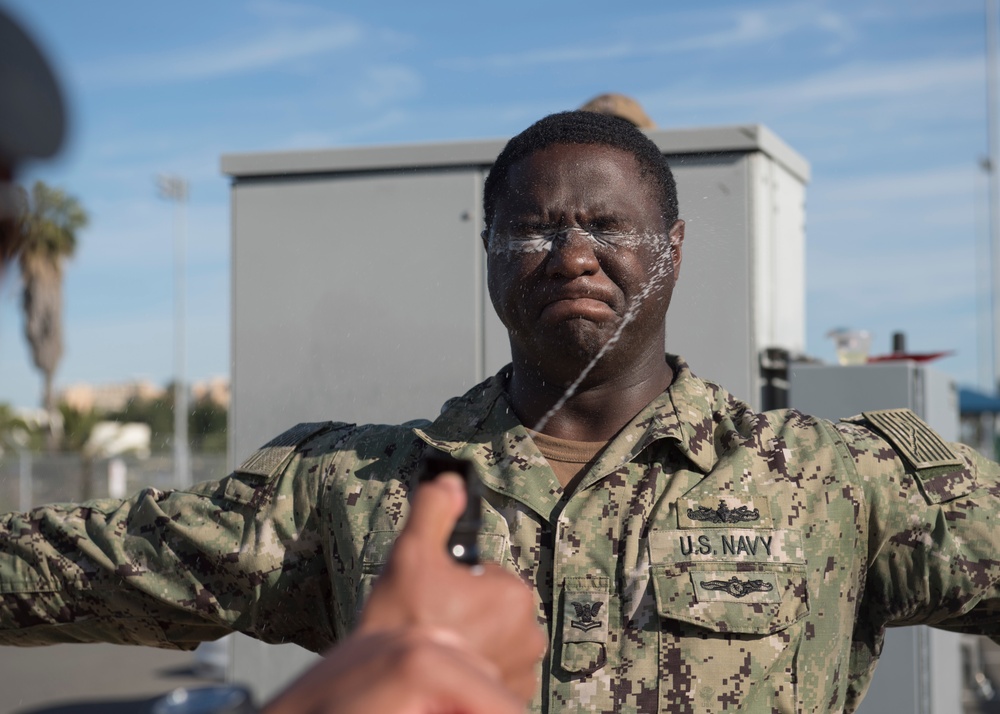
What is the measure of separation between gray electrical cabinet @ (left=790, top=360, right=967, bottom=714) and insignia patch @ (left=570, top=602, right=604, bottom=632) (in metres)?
1.94

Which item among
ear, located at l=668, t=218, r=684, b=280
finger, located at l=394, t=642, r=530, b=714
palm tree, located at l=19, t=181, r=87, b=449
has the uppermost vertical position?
ear, located at l=668, t=218, r=684, b=280

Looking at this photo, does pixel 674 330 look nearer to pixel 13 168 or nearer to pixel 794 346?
pixel 794 346

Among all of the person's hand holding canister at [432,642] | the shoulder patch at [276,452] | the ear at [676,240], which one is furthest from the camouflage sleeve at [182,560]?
the person's hand holding canister at [432,642]

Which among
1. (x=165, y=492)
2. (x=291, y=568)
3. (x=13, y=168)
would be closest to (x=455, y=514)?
(x=13, y=168)

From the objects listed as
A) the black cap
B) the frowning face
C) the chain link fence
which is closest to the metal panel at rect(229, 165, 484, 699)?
the frowning face

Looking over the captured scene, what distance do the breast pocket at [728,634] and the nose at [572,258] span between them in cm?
51

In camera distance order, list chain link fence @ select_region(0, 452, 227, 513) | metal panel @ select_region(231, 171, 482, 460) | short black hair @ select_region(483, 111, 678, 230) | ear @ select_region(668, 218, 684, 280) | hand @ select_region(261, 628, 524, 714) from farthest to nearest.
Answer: chain link fence @ select_region(0, 452, 227, 513), metal panel @ select_region(231, 171, 482, 460), ear @ select_region(668, 218, 684, 280), short black hair @ select_region(483, 111, 678, 230), hand @ select_region(261, 628, 524, 714)

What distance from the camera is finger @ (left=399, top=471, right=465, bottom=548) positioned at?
33.8 inches

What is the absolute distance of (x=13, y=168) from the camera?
0.55 m

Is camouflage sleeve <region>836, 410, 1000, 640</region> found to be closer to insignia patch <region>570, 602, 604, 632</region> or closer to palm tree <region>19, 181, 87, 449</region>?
insignia patch <region>570, 602, 604, 632</region>

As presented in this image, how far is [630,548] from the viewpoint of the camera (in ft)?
6.21

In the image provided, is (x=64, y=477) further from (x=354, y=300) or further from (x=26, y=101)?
(x=26, y=101)

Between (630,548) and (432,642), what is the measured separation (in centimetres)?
112

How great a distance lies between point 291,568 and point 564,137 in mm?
909
